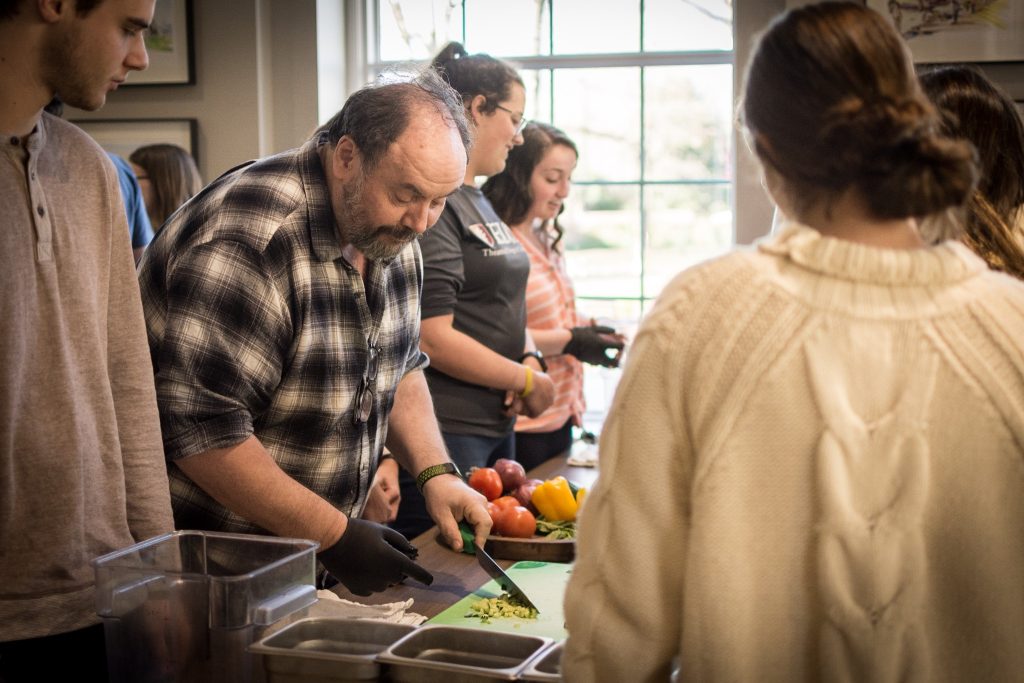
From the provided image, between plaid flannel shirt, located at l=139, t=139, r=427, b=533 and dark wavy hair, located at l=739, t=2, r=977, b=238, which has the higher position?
dark wavy hair, located at l=739, t=2, r=977, b=238

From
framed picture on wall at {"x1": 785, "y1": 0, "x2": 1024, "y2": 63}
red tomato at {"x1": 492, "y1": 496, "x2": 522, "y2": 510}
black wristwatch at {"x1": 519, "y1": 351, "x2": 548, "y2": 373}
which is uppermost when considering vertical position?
framed picture on wall at {"x1": 785, "y1": 0, "x2": 1024, "y2": 63}

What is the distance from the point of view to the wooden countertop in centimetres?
171

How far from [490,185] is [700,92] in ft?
5.12

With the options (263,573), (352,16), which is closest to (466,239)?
(263,573)

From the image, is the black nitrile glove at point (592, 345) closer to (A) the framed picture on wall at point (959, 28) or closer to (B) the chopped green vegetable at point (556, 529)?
(B) the chopped green vegetable at point (556, 529)

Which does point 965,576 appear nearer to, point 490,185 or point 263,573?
point 263,573

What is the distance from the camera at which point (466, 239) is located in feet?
8.51

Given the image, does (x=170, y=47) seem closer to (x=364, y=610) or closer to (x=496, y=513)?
(x=496, y=513)

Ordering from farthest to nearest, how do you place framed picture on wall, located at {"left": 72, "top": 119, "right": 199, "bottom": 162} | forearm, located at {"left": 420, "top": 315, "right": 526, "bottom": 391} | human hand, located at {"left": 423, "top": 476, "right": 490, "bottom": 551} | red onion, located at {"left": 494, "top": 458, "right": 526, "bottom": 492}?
framed picture on wall, located at {"left": 72, "top": 119, "right": 199, "bottom": 162}, forearm, located at {"left": 420, "top": 315, "right": 526, "bottom": 391}, red onion, located at {"left": 494, "top": 458, "right": 526, "bottom": 492}, human hand, located at {"left": 423, "top": 476, "right": 490, "bottom": 551}

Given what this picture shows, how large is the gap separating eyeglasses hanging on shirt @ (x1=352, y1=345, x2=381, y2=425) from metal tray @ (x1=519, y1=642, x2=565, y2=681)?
65cm

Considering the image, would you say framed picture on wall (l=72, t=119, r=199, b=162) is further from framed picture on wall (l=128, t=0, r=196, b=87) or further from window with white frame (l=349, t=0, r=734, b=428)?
window with white frame (l=349, t=0, r=734, b=428)

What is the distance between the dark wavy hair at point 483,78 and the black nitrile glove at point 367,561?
1296 millimetres

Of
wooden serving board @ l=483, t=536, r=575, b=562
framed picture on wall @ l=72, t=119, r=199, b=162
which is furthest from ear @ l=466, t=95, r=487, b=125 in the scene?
framed picture on wall @ l=72, t=119, r=199, b=162

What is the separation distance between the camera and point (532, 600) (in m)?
1.75
